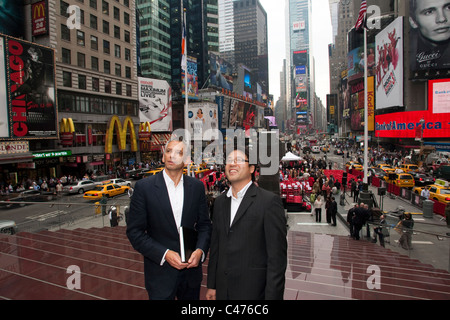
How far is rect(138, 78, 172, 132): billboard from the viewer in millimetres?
47969

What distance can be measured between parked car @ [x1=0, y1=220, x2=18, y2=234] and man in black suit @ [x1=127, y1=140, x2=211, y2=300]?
9.94 metres

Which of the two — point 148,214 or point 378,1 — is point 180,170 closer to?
point 148,214

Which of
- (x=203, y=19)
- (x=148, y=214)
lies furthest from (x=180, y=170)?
(x=203, y=19)

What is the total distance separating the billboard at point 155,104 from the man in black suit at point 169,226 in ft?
152

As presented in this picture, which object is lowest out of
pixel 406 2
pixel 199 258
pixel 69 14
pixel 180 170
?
pixel 199 258

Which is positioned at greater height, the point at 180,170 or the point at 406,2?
the point at 406,2

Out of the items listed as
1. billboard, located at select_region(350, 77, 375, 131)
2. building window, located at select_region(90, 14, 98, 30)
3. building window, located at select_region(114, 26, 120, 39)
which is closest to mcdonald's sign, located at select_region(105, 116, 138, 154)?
building window, located at select_region(90, 14, 98, 30)

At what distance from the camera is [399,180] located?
25.3 meters

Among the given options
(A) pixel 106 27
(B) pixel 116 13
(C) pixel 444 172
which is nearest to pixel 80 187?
(A) pixel 106 27

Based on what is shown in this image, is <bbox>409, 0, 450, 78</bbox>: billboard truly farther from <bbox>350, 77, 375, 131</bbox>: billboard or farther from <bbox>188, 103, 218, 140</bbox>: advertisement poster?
<bbox>188, 103, 218, 140</bbox>: advertisement poster

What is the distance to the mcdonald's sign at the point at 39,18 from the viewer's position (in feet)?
108

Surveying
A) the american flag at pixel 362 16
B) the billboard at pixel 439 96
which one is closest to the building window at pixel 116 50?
the american flag at pixel 362 16

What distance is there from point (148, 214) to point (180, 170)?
58cm

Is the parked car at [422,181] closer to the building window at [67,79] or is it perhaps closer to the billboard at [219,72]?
Result: the building window at [67,79]
